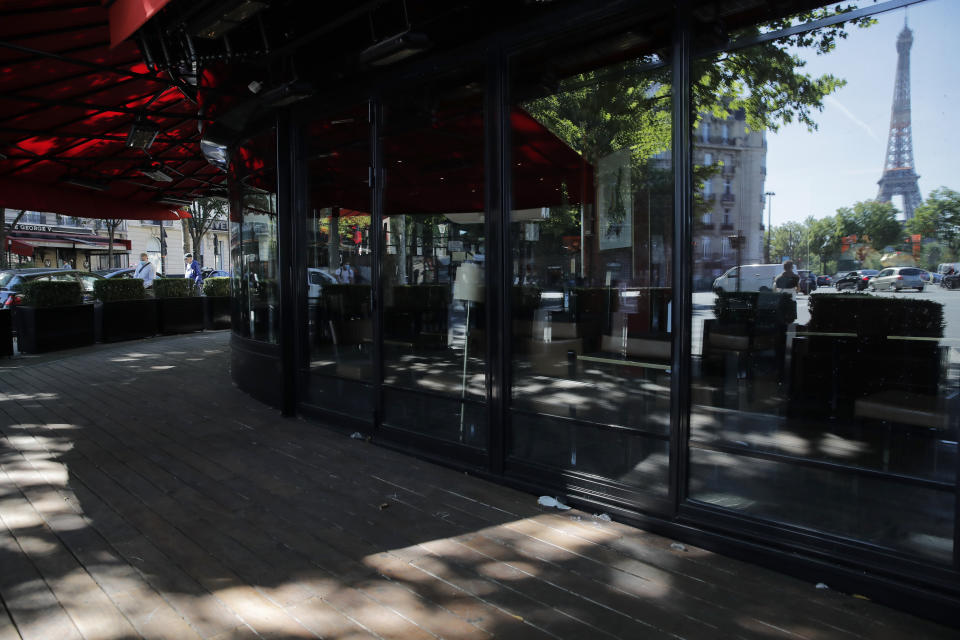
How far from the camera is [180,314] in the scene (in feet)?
38.7

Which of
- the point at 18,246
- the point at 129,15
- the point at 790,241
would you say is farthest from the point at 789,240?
the point at 18,246

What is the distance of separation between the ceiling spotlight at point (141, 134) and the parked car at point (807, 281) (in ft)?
25.1

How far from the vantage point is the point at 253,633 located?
A: 2.13 m

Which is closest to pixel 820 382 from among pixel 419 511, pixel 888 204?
pixel 888 204

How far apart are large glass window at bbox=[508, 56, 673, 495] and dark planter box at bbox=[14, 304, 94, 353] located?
910 cm

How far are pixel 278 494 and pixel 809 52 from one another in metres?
3.61

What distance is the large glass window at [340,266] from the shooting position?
463cm

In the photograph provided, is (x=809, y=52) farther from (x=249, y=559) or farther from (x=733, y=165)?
(x=249, y=559)

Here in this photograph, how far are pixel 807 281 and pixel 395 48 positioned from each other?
104 inches

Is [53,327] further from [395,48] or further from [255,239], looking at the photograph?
[395,48]

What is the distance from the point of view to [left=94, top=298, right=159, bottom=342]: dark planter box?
10.5 m

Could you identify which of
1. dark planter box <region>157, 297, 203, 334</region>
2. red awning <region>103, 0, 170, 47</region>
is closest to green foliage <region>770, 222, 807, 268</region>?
red awning <region>103, 0, 170, 47</region>

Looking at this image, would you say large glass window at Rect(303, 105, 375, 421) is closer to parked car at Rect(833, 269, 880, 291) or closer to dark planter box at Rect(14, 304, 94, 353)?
parked car at Rect(833, 269, 880, 291)

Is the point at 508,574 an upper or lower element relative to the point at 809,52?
lower
